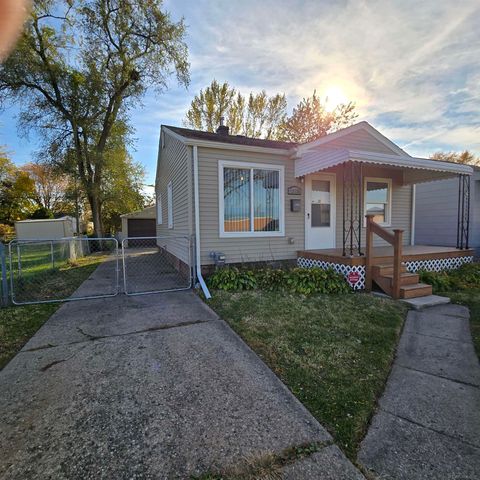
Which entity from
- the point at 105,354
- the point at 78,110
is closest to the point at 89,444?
the point at 105,354

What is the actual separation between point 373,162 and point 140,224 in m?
19.9

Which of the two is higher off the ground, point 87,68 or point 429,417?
point 87,68

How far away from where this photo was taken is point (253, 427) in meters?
1.93

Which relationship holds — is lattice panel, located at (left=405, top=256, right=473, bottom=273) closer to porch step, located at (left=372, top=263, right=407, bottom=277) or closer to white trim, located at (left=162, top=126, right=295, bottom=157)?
porch step, located at (left=372, top=263, right=407, bottom=277)

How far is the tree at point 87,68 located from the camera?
41.9 feet

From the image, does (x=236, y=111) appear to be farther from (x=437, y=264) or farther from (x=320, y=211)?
(x=437, y=264)

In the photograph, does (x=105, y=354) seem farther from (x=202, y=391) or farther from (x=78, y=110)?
(x=78, y=110)

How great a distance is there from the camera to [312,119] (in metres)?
22.3

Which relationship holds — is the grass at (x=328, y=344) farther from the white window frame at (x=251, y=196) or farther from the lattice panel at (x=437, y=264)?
the lattice panel at (x=437, y=264)

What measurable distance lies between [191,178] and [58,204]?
117 ft

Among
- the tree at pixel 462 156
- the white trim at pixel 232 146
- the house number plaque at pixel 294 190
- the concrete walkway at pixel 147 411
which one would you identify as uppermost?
the tree at pixel 462 156

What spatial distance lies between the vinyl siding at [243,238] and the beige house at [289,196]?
2cm

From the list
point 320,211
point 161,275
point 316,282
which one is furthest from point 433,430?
point 161,275

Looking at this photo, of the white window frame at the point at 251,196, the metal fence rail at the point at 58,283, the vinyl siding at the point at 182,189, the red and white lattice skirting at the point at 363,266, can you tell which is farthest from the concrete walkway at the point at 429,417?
the metal fence rail at the point at 58,283
